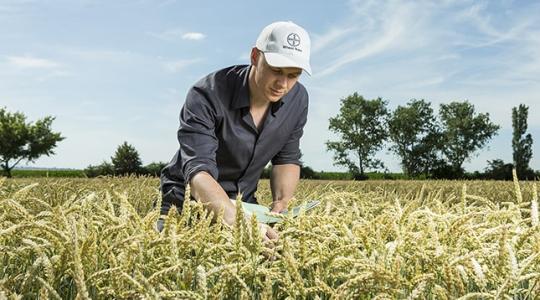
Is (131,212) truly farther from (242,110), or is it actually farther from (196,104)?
(242,110)

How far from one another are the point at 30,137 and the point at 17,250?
58.0m

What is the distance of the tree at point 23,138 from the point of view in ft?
178

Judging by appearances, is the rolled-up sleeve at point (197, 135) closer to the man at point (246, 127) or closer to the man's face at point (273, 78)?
the man at point (246, 127)

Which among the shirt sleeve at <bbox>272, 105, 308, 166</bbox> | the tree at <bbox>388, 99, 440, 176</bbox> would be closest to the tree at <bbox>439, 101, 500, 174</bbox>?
the tree at <bbox>388, 99, 440, 176</bbox>

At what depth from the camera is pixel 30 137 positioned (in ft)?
182

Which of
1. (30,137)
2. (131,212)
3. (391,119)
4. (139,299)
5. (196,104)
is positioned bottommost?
(139,299)

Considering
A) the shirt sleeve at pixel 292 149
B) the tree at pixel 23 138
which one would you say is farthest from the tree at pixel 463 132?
the shirt sleeve at pixel 292 149

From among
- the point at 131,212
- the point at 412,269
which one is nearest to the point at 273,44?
the point at 131,212

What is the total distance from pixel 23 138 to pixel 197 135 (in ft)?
184

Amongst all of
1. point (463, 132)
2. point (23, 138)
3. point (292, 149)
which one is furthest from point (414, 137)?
point (292, 149)

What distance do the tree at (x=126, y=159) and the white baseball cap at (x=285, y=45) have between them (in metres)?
33.2

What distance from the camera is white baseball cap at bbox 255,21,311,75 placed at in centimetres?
358

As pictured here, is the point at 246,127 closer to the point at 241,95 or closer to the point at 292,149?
the point at 241,95

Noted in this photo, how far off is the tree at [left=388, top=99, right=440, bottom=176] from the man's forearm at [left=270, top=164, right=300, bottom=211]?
2778 inches
